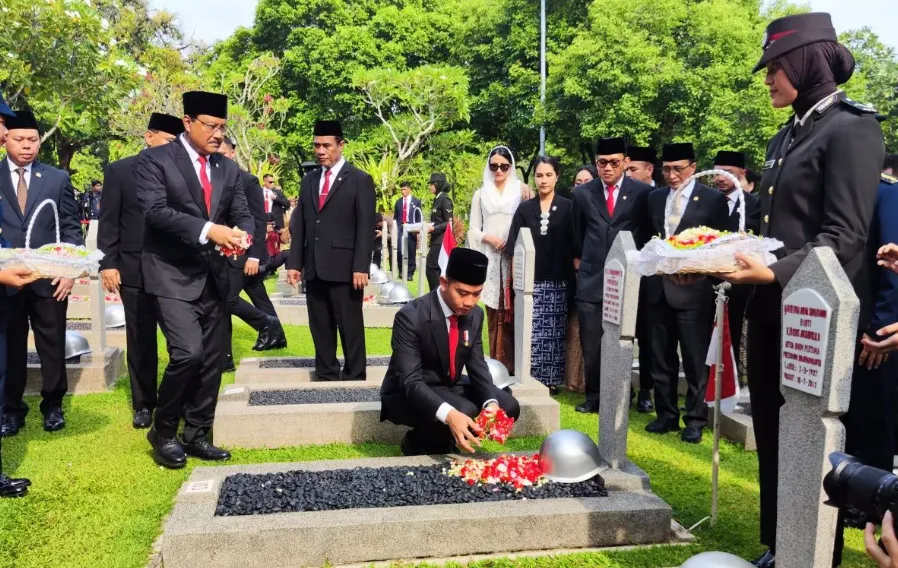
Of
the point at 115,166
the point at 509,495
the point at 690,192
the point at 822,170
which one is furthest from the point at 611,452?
the point at 115,166

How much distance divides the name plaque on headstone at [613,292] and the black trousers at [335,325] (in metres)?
2.86

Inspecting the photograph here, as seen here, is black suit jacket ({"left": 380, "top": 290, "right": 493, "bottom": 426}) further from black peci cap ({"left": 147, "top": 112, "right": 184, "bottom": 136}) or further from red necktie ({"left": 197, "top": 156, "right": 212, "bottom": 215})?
black peci cap ({"left": 147, "top": 112, "right": 184, "bottom": 136})

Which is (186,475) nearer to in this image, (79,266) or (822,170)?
(79,266)

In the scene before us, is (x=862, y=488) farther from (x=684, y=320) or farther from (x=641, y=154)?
(x=641, y=154)

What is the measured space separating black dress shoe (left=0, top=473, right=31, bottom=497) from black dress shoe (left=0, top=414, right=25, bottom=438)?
4.71ft

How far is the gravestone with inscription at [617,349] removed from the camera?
4590 millimetres

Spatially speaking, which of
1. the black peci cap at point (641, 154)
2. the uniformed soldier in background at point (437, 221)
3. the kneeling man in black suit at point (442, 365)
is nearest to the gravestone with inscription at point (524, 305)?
the kneeling man in black suit at point (442, 365)

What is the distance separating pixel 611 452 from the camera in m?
4.75

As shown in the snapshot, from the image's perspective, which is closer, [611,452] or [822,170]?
[822,170]

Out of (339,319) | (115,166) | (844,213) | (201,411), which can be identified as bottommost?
(201,411)

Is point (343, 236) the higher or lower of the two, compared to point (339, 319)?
higher

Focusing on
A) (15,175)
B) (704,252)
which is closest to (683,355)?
(704,252)

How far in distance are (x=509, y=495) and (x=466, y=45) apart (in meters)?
36.2

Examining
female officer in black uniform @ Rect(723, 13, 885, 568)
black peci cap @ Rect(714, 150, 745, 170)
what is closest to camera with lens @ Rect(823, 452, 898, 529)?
female officer in black uniform @ Rect(723, 13, 885, 568)
